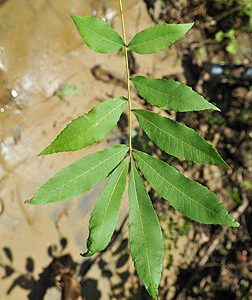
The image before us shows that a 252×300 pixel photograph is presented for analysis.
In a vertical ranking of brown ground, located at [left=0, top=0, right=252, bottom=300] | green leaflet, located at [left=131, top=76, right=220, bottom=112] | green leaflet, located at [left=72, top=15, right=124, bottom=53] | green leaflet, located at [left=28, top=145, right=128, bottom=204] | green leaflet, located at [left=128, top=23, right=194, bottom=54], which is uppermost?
green leaflet, located at [left=72, top=15, right=124, bottom=53]

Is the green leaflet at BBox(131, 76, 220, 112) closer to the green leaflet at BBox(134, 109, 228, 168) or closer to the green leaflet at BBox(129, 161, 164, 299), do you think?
the green leaflet at BBox(134, 109, 228, 168)

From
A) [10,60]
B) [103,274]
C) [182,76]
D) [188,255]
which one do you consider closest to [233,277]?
[188,255]

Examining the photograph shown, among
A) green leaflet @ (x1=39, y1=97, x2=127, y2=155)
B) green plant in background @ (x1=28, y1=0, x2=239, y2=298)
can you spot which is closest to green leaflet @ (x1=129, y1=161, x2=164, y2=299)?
green plant in background @ (x1=28, y1=0, x2=239, y2=298)

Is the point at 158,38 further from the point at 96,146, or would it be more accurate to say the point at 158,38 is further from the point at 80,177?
the point at 96,146

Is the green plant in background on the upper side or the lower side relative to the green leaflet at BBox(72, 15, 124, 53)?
lower

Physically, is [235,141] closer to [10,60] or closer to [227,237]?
[227,237]

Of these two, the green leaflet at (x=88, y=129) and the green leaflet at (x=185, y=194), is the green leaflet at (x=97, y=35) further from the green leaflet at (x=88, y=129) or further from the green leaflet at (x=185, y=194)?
the green leaflet at (x=185, y=194)

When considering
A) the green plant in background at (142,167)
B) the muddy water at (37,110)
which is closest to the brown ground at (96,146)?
the muddy water at (37,110)

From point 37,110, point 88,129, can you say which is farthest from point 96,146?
point 88,129
